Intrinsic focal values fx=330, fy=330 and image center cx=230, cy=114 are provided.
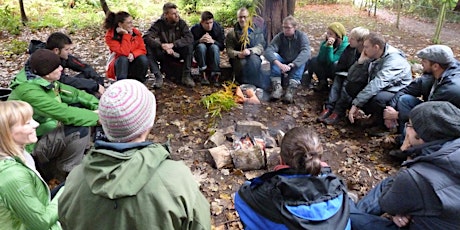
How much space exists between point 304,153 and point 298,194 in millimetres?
253

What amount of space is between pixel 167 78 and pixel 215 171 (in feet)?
9.77

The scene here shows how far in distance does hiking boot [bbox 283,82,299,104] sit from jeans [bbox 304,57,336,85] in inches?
22.6

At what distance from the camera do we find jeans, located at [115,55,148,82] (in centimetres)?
539

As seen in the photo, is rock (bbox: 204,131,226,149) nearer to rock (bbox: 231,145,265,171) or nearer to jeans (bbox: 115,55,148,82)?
rock (bbox: 231,145,265,171)

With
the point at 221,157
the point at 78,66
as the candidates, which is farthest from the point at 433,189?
the point at 78,66

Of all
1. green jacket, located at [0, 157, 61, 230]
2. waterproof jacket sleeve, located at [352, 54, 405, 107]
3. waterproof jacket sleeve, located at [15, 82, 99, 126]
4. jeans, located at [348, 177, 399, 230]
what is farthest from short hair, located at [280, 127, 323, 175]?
waterproof jacket sleeve, located at [352, 54, 405, 107]

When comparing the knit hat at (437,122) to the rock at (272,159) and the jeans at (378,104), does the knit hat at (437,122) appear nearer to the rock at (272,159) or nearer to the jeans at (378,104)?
the rock at (272,159)

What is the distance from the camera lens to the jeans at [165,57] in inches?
229

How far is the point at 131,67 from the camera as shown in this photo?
5.61 m

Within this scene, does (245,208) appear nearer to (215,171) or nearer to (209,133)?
(215,171)

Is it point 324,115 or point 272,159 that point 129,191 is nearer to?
point 272,159

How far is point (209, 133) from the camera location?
4555 millimetres

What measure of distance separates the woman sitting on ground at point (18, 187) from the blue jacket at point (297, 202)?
129cm

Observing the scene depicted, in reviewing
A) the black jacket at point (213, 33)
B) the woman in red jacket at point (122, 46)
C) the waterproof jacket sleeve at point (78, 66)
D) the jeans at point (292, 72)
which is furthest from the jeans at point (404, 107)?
the waterproof jacket sleeve at point (78, 66)
